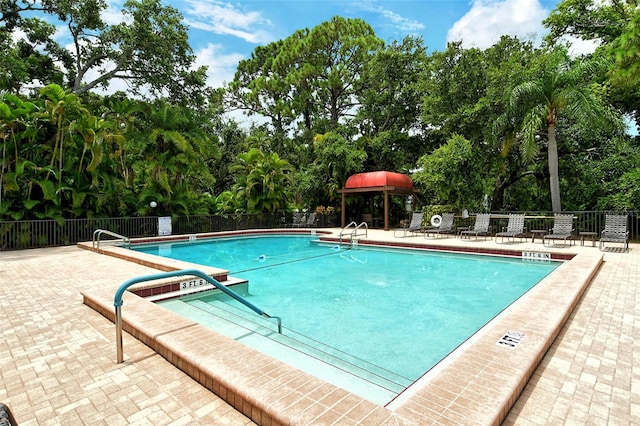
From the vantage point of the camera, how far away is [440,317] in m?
5.58

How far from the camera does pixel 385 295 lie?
273 inches

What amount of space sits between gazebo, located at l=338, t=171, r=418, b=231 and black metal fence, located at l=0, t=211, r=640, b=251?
4324mm

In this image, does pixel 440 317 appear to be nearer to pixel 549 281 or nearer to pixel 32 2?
pixel 549 281

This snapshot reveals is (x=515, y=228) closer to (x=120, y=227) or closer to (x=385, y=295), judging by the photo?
(x=385, y=295)

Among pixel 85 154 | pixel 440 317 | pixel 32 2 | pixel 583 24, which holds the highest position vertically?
pixel 32 2

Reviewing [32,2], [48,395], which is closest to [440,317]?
[48,395]

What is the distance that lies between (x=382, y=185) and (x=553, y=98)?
8237 millimetres

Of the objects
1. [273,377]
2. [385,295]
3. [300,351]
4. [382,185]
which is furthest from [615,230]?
[273,377]

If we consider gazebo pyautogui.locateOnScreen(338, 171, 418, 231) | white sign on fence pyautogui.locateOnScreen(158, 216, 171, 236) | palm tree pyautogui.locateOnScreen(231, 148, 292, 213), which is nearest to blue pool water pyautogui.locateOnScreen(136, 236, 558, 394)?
white sign on fence pyautogui.locateOnScreen(158, 216, 171, 236)

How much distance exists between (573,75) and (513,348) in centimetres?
1456

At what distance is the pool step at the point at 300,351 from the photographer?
3.49 metres

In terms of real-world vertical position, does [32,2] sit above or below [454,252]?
above

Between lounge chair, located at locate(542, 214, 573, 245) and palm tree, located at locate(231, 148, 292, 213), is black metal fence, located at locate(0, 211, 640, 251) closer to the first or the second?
lounge chair, located at locate(542, 214, 573, 245)

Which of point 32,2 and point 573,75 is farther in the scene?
point 32,2
